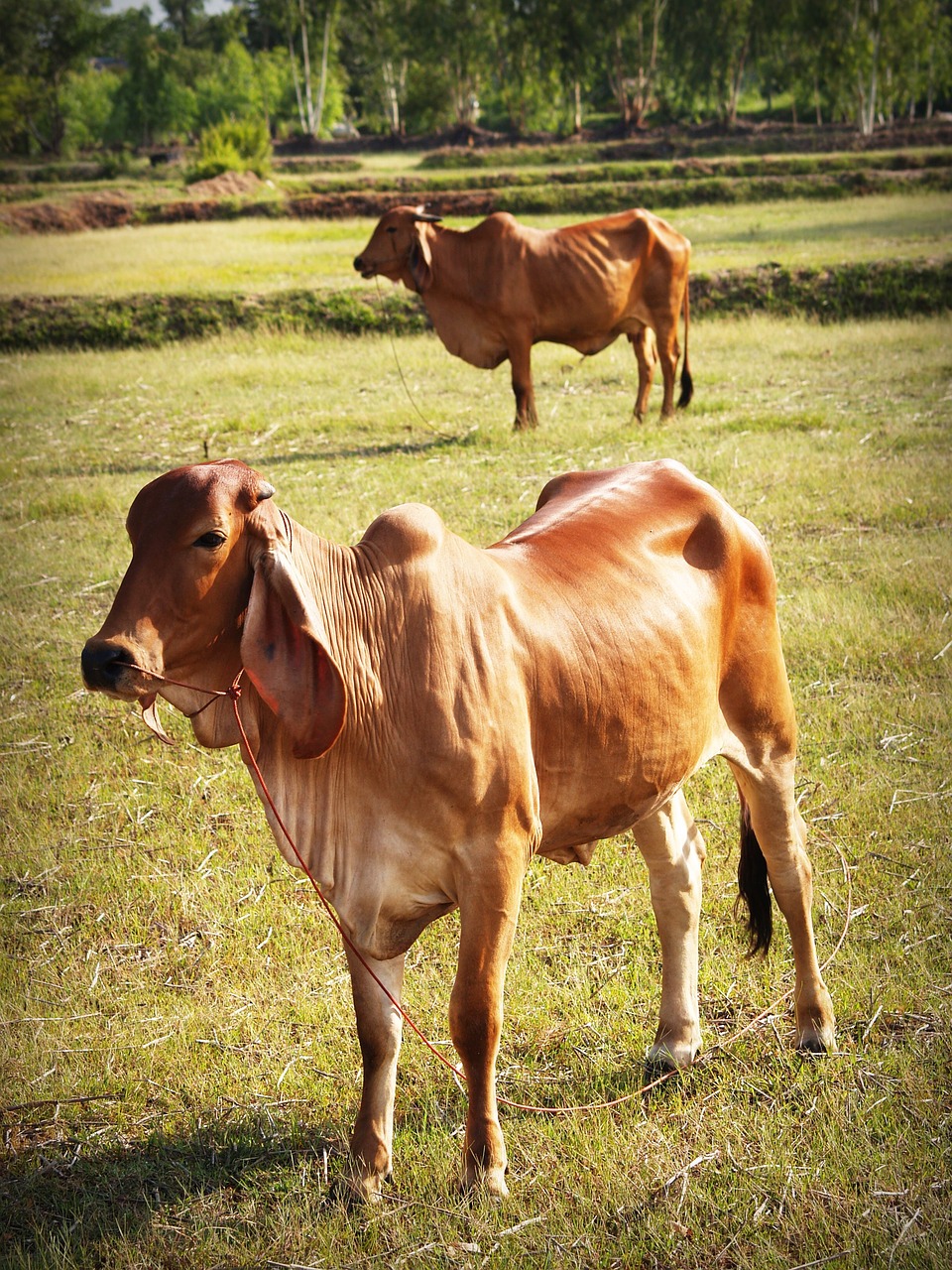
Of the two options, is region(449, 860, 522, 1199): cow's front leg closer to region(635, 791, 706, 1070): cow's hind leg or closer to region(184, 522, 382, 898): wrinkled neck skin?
region(184, 522, 382, 898): wrinkled neck skin

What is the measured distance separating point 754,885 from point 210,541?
2114 mm

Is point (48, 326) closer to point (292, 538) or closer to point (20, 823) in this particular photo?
point (20, 823)

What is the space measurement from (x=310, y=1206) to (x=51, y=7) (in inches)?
2475

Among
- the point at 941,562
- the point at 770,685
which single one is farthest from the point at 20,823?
the point at 941,562

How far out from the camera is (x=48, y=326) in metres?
17.1

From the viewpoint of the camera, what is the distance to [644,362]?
11516mm

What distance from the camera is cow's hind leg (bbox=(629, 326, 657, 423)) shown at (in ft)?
36.3

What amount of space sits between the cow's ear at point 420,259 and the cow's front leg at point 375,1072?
30.9 feet

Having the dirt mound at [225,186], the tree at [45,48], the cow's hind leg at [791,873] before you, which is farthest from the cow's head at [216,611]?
the tree at [45,48]

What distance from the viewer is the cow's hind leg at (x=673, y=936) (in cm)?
340

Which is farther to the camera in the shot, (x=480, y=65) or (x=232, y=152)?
(x=480, y=65)

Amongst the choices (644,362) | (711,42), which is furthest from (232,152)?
(644,362)

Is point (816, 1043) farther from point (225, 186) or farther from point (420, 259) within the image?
Result: point (225, 186)

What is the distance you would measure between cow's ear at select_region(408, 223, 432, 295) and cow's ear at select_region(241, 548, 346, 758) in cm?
937
